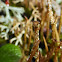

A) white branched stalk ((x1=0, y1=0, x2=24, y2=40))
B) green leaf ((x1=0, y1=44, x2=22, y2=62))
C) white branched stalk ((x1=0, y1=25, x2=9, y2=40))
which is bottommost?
green leaf ((x1=0, y1=44, x2=22, y2=62))

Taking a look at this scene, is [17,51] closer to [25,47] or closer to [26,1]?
[25,47]

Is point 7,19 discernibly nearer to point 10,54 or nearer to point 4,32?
point 4,32

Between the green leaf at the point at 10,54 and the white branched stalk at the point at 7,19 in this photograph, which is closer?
the green leaf at the point at 10,54

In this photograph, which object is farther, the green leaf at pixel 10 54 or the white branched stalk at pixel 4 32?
the white branched stalk at pixel 4 32

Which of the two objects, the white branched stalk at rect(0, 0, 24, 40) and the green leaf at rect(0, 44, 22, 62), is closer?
the green leaf at rect(0, 44, 22, 62)

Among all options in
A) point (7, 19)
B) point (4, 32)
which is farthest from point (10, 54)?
point (7, 19)

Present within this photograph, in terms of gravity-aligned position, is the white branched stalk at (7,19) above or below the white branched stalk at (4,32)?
above

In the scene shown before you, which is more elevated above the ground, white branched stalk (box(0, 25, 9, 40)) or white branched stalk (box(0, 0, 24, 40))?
white branched stalk (box(0, 0, 24, 40))

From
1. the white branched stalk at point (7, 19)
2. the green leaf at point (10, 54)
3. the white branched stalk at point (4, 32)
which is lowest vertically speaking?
the green leaf at point (10, 54)

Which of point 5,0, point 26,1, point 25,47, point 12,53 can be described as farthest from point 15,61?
point 26,1
